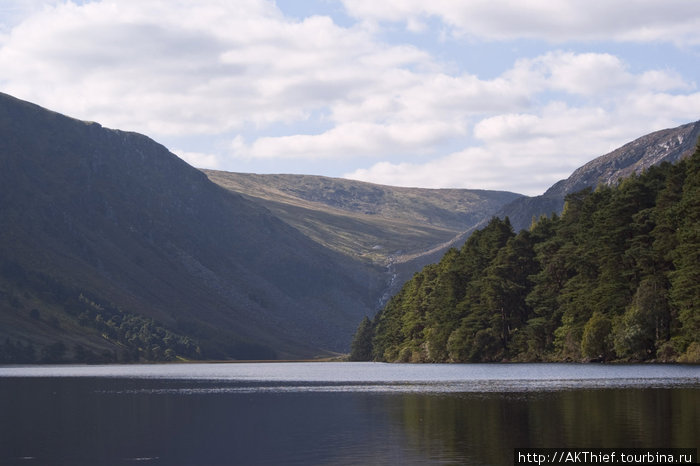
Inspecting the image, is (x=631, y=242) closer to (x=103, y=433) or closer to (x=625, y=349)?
(x=625, y=349)

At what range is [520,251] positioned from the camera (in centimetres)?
16712

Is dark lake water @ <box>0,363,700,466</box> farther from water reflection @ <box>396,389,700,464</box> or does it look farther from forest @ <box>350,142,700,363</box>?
forest @ <box>350,142,700,363</box>

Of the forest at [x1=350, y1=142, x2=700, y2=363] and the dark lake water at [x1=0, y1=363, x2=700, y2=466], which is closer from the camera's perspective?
the dark lake water at [x1=0, y1=363, x2=700, y2=466]

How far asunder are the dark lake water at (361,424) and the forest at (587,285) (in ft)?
100

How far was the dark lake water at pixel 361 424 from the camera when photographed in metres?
43.7

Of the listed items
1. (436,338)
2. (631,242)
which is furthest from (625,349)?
(436,338)

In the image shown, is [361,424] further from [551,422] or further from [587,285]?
[587,285]

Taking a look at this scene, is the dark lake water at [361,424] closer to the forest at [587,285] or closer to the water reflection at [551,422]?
the water reflection at [551,422]

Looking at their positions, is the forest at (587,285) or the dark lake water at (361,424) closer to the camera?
the dark lake water at (361,424)

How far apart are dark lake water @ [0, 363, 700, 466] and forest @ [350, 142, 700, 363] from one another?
1205 inches

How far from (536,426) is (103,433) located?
26322 millimetres

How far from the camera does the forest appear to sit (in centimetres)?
11644

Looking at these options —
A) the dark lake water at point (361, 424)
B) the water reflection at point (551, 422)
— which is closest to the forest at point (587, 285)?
the dark lake water at point (361, 424)

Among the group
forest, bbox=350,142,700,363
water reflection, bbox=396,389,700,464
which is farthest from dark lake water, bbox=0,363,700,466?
forest, bbox=350,142,700,363
